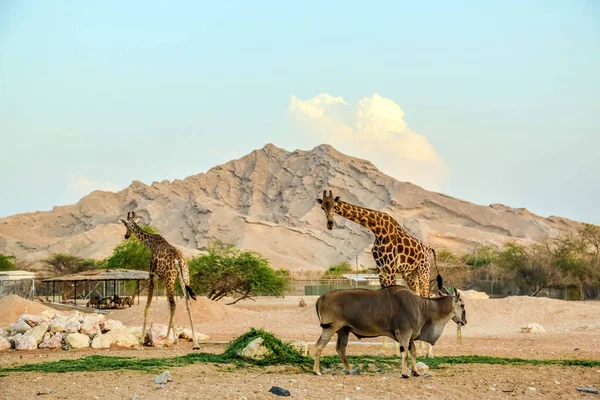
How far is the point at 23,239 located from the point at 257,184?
2001 inches

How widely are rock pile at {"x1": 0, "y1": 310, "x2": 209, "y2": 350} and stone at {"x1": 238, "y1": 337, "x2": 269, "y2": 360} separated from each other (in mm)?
5391

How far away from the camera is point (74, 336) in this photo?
727 inches

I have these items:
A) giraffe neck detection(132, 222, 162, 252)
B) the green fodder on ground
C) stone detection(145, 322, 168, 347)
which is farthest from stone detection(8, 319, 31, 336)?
the green fodder on ground

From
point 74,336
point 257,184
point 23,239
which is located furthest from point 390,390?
point 257,184

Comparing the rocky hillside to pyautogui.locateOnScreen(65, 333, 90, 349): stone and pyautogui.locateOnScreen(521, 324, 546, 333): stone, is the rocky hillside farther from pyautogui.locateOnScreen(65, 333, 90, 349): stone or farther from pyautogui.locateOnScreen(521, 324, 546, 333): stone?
pyautogui.locateOnScreen(65, 333, 90, 349): stone

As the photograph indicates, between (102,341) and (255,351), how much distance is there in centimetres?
597

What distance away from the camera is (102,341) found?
18.7 metres

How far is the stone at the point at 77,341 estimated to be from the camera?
18.4m

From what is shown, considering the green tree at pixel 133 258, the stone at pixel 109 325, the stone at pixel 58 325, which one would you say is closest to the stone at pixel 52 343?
the stone at pixel 58 325

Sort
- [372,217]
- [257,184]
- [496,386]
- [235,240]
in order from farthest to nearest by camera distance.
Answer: [257,184] → [235,240] → [372,217] → [496,386]

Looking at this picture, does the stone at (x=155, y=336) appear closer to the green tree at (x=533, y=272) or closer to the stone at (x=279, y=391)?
the stone at (x=279, y=391)

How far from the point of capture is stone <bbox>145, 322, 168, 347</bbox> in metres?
19.2

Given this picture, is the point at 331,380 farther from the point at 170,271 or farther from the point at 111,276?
the point at 111,276

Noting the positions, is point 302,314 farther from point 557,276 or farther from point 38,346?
point 557,276
